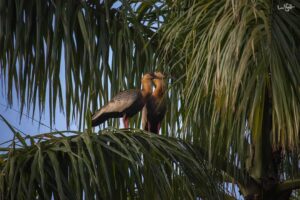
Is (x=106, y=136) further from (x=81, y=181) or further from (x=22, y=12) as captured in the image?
(x=22, y=12)

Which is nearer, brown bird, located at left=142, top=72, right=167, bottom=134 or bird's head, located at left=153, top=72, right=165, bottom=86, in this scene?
bird's head, located at left=153, top=72, right=165, bottom=86

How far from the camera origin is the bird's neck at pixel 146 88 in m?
6.39

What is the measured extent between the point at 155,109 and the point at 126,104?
39cm

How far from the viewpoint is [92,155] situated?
4.47 m

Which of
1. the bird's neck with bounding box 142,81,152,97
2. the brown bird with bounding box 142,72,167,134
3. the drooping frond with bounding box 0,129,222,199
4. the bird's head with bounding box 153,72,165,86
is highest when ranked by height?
the bird's head with bounding box 153,72,165,86

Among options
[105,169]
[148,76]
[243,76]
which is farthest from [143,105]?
[105,169]

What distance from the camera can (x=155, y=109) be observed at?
6633mm

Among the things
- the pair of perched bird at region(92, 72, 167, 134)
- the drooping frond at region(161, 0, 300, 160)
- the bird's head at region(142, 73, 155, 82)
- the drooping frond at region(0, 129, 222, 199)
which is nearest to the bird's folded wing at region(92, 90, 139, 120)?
the pair of perched bird at region(92, 72, 167, 134)

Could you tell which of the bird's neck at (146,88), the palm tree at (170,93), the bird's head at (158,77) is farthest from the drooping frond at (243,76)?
the bird's neck at (146,88)

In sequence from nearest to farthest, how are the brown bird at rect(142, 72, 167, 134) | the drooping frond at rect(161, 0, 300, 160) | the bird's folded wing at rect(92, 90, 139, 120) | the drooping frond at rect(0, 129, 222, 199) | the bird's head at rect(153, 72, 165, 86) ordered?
A: the drooping frond at rect(0, 129, 222, 199), the drooping frond at rect(161, 0, 300, 160), the bird's head at rect(153, 72, 165, 86), the bird's folded wing at rect(92, 90, 139, 120), the brown bird at rect(142, 72, 167, 134)

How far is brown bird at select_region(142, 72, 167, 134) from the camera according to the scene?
636 centimetres

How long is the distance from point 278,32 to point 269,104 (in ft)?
1.36

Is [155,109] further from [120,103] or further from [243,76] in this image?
[243,76]

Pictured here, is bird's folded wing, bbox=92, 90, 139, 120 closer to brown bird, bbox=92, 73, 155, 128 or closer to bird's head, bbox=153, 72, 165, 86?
brown bird, bbox=92, 73, 155, 128
